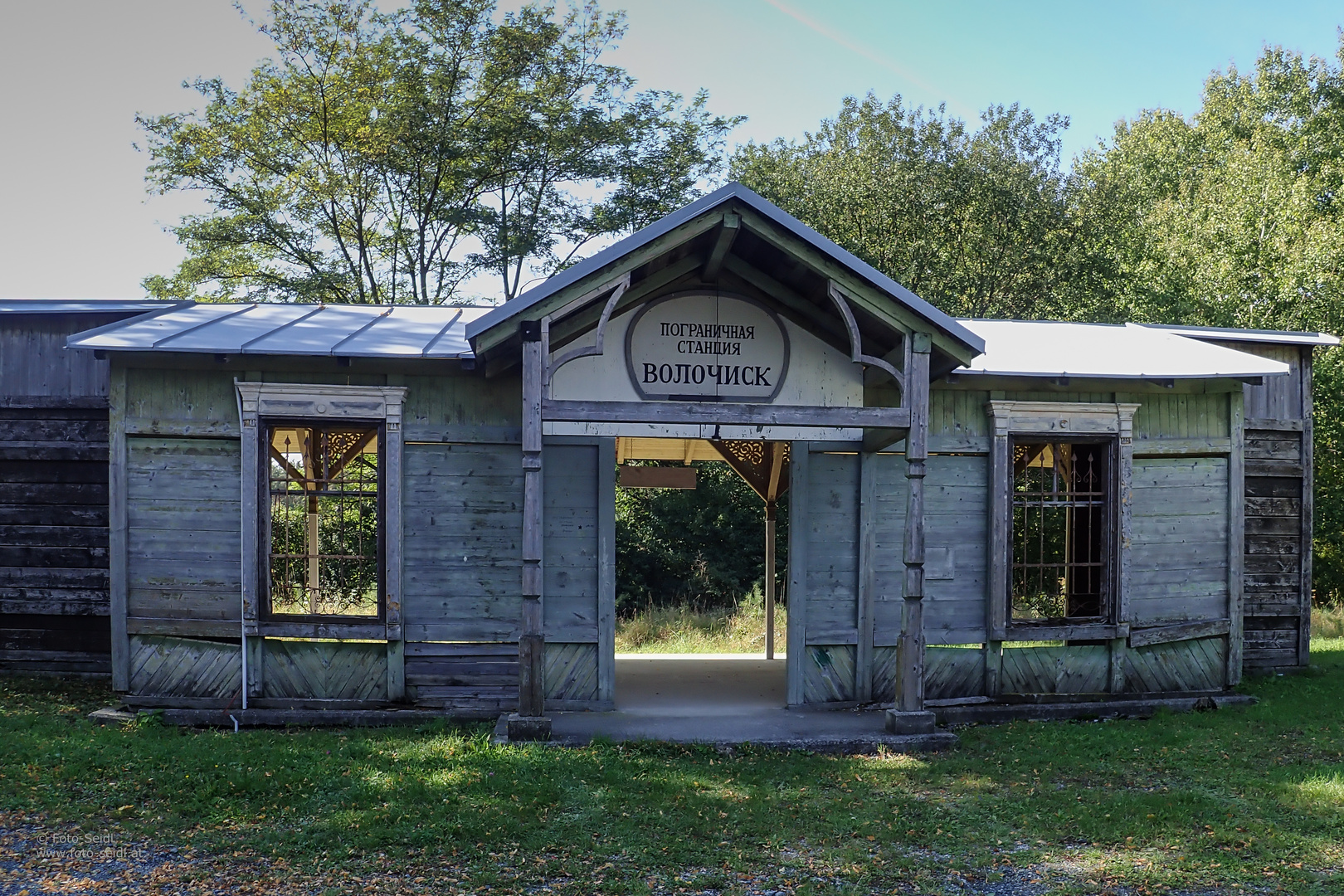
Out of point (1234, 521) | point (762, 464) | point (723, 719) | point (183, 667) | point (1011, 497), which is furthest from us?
point (762, 464)

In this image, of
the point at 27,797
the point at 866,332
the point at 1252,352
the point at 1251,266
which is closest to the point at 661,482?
the point at 866,332

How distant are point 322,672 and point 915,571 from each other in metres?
5.01

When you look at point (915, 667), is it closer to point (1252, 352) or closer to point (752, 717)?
point (752, 717)

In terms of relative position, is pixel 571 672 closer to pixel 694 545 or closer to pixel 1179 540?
pixel 1179 540

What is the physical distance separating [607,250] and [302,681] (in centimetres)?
452

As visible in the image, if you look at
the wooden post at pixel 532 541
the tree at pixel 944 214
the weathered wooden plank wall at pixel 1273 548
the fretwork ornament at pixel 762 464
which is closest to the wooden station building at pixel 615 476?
the wooden post at pixel 532 541

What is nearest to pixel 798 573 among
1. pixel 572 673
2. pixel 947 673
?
pixel 947 673

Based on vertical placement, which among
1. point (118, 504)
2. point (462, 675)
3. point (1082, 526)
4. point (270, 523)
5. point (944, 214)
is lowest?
point (462, 675)

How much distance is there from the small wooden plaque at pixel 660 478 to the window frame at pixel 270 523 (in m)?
4.57

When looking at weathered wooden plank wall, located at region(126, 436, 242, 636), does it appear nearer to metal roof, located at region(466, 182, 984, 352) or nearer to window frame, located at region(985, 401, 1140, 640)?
metal roof, located at region(466, 182, 984, 352)

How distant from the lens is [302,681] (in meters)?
8.72

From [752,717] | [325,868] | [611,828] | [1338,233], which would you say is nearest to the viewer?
[325,868]

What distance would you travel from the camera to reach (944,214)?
2577 centimetres

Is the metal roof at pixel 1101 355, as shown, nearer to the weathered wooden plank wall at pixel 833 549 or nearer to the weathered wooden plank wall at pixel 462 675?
the weathered wooden plank wall at pixel 833 549
